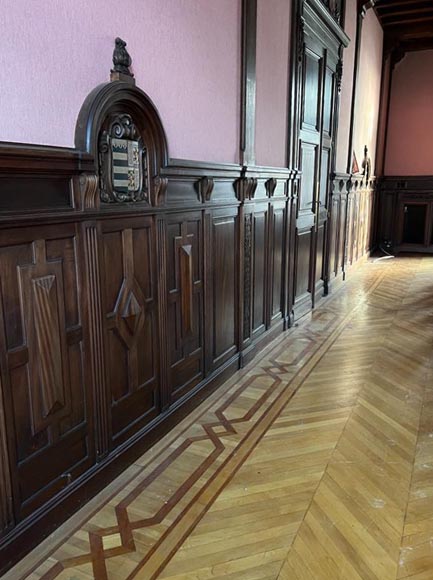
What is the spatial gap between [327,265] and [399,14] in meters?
5.07

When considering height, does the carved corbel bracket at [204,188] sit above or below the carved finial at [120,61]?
below

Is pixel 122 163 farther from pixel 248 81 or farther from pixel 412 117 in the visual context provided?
pixel 412 117

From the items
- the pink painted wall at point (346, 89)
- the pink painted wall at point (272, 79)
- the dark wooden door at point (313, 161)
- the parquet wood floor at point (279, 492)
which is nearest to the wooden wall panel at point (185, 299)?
the parquet wood floor at point (279, 492)

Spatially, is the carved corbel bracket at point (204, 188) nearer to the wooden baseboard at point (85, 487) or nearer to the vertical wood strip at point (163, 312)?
the vertical wood strip at point (163, 312)

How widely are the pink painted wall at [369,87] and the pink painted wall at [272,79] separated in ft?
10.9

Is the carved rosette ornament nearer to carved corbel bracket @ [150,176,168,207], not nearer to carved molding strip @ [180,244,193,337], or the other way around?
carved corbel bracket @ [150,176,168,207]

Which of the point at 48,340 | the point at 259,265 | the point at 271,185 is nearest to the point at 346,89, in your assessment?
the point at 271,185

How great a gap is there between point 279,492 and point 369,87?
728 cm

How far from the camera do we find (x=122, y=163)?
1984 millimetres

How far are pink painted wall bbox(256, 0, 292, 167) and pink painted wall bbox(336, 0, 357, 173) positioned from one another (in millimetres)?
2240

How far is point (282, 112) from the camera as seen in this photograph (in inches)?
152

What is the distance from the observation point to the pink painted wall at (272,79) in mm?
3373

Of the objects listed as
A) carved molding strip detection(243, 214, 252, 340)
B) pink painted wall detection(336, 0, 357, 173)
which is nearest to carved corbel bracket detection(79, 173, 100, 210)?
carved molding strip detection(243, 214, 252, 340)

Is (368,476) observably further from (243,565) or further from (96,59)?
(96,59)
